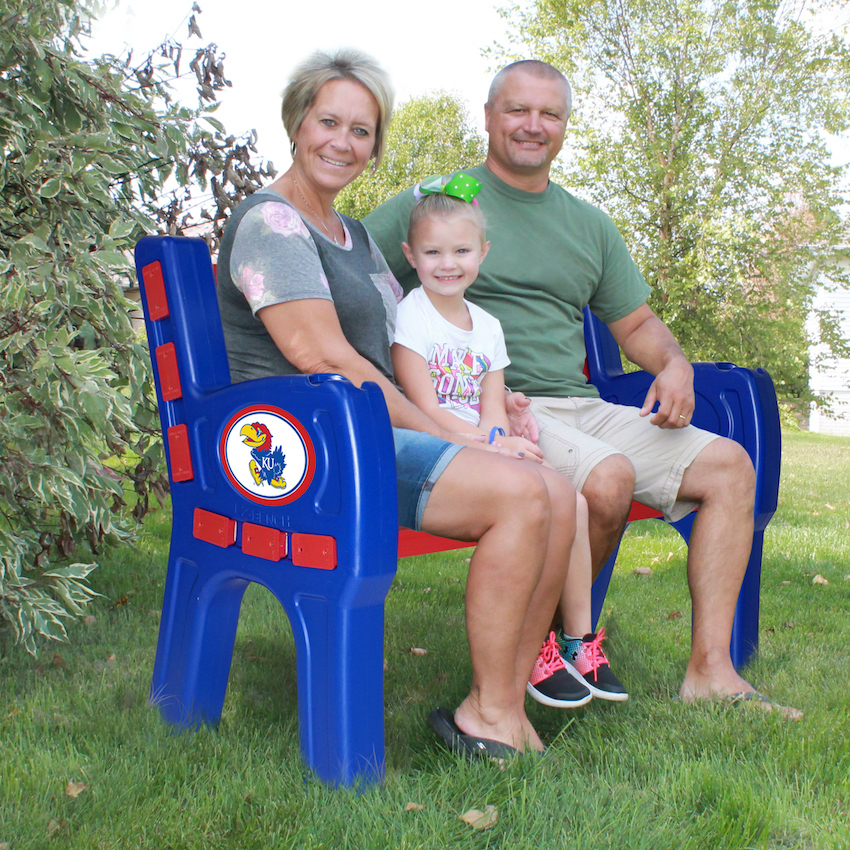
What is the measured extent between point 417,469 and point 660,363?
1290 millimetres

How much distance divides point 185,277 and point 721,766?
160 cm

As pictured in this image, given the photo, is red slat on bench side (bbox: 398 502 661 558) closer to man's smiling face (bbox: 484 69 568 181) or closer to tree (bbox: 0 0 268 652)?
tree (bbox: 0 0 268 652)

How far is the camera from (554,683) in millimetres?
2010

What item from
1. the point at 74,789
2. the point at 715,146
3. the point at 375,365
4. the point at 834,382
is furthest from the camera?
the point at 834,382

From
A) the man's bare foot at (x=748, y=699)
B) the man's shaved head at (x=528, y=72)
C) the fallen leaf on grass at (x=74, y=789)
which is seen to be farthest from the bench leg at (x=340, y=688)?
the man's shaved head at (x=528, y=72)

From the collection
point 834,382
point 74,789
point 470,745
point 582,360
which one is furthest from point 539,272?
point 834,382

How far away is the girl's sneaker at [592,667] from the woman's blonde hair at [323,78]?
1455 mm

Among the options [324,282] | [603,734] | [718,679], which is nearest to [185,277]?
[324,282]

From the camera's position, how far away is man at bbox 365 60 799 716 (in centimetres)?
232

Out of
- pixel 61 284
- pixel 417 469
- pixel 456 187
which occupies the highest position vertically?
pixel 456 187

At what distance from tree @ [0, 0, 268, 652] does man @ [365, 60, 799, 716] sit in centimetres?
81

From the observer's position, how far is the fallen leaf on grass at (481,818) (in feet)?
5.24

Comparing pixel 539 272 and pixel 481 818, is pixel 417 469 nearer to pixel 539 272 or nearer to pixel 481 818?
pixel 481 818

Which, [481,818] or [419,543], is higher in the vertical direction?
[419,543]
